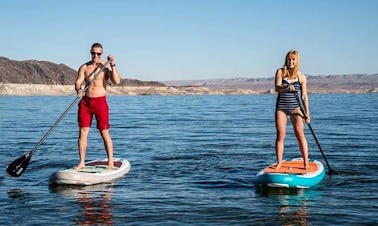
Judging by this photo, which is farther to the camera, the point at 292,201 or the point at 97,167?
the point at 97,167

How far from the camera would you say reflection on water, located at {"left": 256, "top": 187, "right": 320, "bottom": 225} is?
7.29 metres

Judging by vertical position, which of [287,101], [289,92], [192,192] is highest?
[289,92]

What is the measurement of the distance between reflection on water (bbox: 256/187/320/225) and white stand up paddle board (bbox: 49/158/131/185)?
119 inches

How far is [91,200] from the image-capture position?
8.55 meters

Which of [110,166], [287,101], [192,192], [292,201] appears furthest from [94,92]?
[292,201]

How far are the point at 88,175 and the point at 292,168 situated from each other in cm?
402

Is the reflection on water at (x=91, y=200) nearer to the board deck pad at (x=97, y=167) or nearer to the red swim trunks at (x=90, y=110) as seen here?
the board deck pad at (x=97, y=167)

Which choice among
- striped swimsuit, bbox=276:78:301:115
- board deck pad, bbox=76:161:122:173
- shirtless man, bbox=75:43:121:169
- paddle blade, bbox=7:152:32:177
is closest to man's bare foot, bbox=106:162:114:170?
board deck pad, bbox=76:161:122:173

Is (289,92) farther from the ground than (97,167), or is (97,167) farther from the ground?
(289,92)

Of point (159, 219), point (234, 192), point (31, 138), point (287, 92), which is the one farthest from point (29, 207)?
point (31, 138)

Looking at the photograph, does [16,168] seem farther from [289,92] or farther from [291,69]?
[291,69]

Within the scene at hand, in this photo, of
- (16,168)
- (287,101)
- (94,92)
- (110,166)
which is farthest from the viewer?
(110,166)

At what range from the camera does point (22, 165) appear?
10.1 m

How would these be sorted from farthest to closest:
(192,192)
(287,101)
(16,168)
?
(16,168) → (287,101) → (192,192)
